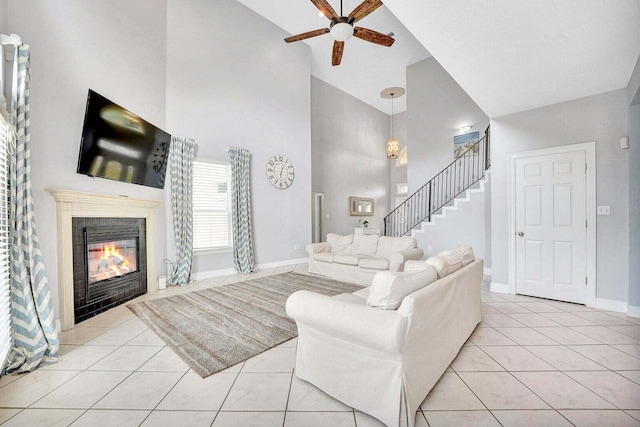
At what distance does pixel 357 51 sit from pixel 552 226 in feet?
18.9

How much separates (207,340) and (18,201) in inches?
72.9

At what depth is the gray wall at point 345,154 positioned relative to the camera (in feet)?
26.2

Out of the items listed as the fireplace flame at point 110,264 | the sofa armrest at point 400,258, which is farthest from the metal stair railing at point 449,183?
the fireplace flame at point 110,264

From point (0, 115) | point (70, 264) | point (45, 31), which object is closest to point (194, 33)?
point (45, 31)

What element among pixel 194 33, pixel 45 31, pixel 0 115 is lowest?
pixel 0 115

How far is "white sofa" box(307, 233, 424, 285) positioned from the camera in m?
4.28

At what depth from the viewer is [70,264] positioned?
275cm

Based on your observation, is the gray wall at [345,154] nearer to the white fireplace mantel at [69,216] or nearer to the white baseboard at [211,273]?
the white baseboard at [211,273]

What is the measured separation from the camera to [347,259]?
15.2ft

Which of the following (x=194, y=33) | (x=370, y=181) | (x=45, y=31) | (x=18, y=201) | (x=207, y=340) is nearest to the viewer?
(x=18, y=201)

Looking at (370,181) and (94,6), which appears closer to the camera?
(94,6)

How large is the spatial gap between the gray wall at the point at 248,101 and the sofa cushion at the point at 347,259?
171 cm

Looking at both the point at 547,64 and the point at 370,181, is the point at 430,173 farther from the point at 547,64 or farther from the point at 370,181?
the point at 547,64

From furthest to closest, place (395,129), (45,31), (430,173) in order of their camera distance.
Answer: (395,129), (430,173), (45,31)
